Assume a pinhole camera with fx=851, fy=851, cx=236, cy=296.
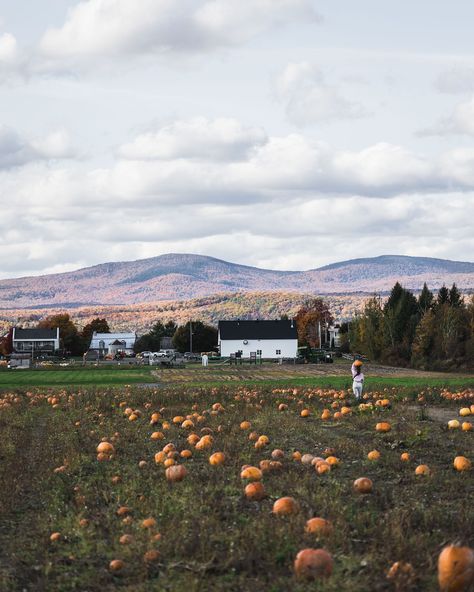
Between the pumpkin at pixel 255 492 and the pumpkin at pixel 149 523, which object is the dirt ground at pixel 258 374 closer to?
the pumpkin at pixel 255 492

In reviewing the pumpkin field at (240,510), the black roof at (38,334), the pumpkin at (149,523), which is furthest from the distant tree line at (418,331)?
the pumpkin at (149,523)

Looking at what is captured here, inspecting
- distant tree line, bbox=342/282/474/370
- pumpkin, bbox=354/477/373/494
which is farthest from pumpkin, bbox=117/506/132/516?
distant tree line, bbox=342/282/474/370

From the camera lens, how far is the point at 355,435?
19.4 metres

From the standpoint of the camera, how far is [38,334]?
620 ft

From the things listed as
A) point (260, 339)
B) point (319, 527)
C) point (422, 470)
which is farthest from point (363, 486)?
point (260, 339)

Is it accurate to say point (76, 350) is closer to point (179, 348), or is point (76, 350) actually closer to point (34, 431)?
point (179, 348)

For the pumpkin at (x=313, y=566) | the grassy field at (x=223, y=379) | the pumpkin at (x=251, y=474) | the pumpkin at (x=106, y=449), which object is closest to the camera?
the pumpkin at (x=313, y=566)

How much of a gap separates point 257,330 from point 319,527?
140 m

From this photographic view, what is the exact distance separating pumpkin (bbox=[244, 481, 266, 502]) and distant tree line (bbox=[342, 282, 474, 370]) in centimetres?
8208

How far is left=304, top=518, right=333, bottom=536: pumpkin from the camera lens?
9.05 meters

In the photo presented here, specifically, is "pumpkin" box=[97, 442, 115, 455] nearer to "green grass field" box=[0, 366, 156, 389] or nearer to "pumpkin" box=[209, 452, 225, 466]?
"pumpkin" box=[209, 452, 225, 466]

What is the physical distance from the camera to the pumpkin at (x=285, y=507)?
10.1 metres

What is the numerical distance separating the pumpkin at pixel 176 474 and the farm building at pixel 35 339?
169485 mm

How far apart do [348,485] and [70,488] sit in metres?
4.25
